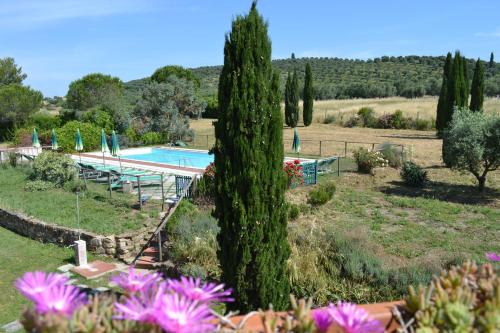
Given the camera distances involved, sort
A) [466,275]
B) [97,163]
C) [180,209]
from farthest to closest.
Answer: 1. [97,163]
2. [180,209]
3. [466,275]

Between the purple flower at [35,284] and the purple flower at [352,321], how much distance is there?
2.79 ft

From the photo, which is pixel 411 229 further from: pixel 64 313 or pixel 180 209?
pixel 64 313

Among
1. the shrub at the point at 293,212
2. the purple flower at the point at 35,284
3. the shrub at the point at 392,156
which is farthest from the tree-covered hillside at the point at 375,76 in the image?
the purple flower at the point at 35,284

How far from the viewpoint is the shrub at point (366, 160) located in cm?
1555

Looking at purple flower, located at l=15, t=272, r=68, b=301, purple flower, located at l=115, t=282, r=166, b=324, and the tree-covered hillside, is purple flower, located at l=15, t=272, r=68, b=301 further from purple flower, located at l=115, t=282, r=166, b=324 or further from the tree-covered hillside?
the tree-covered hillside

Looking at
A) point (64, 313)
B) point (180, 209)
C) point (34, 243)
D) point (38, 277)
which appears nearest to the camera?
point (64, 313)

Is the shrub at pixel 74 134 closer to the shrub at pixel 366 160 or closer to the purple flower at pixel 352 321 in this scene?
the shrub at pixel 366 160

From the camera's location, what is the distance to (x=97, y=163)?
2020 cm

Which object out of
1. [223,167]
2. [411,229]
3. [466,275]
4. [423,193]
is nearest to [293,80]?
[423,193]

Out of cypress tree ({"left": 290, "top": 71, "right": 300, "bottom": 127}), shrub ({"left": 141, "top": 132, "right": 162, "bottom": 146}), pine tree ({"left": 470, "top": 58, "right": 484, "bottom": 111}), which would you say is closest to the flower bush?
shrub ({"left": 141, "top": 132, "right": 162, "bottom": 146})

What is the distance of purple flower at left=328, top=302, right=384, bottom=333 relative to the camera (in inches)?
48.5

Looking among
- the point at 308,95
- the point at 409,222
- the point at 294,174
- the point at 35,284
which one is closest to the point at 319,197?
the point at 294,174

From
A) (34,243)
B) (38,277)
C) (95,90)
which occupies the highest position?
(95,90)

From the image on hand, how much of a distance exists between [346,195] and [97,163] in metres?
12.4
